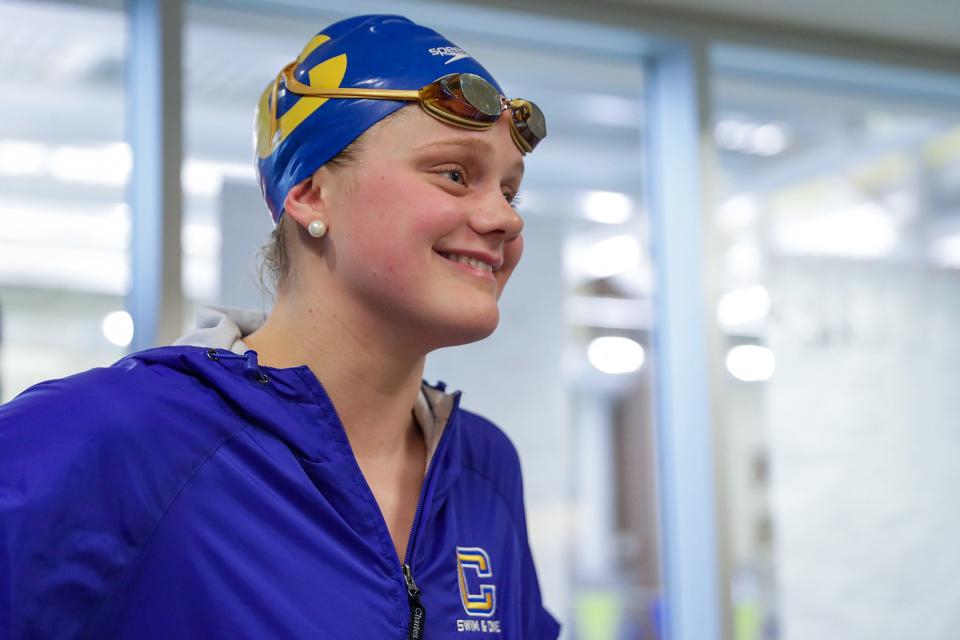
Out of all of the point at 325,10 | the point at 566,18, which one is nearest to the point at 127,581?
the point at 325,10

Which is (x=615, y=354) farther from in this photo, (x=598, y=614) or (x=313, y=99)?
(x=313, y=99)

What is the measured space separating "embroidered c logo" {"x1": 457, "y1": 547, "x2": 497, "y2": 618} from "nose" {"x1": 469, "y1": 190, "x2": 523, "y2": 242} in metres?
0.38

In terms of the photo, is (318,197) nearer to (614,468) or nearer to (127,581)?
(127,581)

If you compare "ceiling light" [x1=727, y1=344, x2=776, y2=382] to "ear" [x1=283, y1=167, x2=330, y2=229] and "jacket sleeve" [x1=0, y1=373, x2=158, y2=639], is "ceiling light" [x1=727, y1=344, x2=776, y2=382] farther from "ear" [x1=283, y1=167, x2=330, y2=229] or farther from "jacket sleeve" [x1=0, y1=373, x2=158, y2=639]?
"jacket sleeve" [x1=0, y1=373, x2=158, y2=639]

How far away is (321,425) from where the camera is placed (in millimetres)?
1163

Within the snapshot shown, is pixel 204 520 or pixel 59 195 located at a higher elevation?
pixel 59 195

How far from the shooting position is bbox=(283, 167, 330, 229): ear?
4.01ft

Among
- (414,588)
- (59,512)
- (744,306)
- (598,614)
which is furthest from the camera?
(744,306)

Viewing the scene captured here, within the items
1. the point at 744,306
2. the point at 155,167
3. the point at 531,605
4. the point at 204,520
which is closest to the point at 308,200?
the point at 204,520

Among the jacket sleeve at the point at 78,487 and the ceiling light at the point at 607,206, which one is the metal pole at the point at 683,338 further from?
the jacket sleeve at the point at 78,487

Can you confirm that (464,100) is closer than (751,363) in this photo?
Yes

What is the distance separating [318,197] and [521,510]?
1.68 ft

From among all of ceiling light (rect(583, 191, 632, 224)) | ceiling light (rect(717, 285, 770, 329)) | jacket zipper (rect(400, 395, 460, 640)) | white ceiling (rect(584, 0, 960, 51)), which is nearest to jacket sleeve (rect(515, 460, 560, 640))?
jacket zipper (rect(400, 395, 460, 640))

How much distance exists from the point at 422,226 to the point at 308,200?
16 cm
